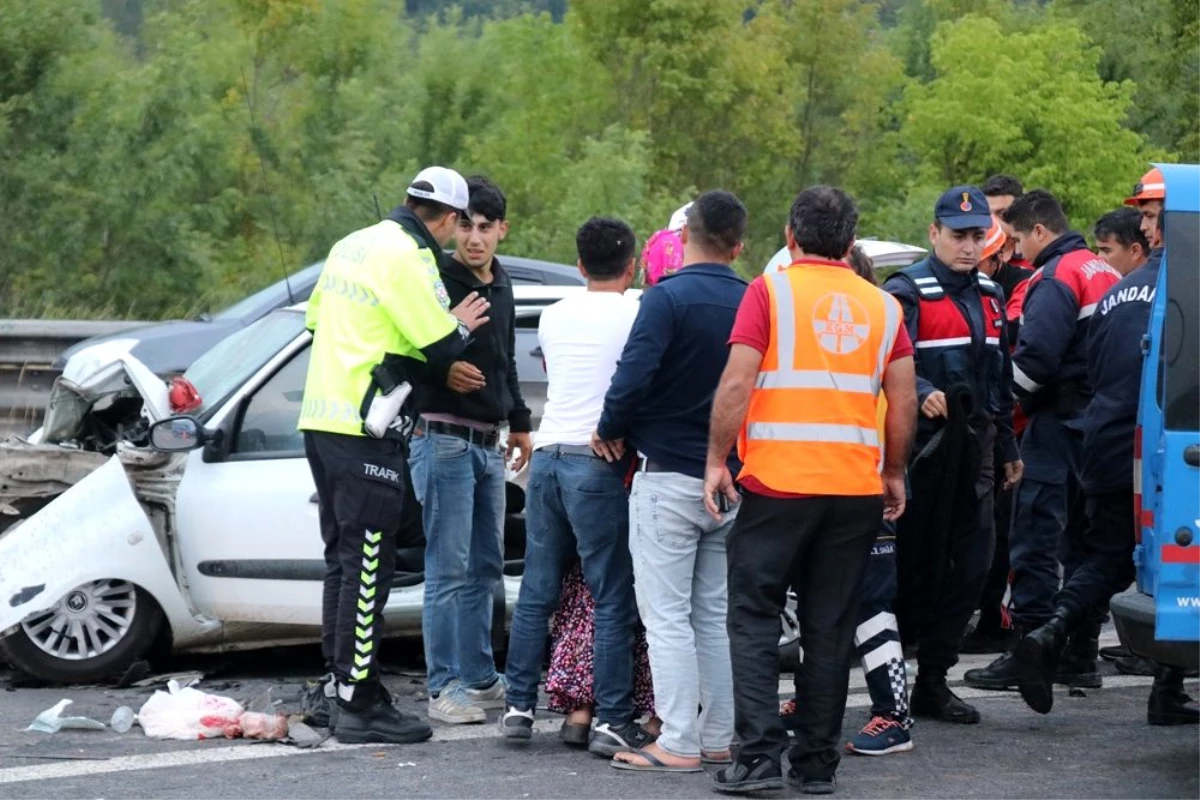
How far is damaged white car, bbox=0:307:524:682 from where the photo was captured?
23.3 ft

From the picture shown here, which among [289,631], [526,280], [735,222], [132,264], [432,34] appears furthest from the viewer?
[432,34]

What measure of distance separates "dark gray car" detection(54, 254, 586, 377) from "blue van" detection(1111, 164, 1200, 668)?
746 cm

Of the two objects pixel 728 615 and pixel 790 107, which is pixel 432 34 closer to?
pixel 790 107

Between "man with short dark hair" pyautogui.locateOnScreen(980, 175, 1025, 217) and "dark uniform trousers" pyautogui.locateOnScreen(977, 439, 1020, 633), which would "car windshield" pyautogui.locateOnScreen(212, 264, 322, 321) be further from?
"dark uniform trousers" pyautogui.locateOnScreen(977, 439, 1020, 633)

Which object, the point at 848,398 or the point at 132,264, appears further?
the point at 132,264

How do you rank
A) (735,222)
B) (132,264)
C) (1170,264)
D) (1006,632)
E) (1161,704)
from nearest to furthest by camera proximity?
1. (1170,264)
2. (735,222)
3. (1161,704)
4. (1006,632)
5. (132,264)

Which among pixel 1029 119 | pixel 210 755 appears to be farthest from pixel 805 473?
pixel 1029 119

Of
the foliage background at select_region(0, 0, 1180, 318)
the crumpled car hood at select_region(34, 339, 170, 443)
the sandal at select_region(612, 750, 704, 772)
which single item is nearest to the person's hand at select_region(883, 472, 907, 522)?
the sandal at select_region(612, 750, 704, 772)

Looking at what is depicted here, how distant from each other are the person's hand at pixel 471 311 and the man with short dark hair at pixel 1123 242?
302cm

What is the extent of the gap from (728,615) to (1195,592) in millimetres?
1462

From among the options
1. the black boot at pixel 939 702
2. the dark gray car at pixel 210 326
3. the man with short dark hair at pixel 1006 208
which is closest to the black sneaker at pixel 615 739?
the black boot at pixel 939 702

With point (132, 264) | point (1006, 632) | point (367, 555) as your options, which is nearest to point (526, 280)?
point (1006, 632)

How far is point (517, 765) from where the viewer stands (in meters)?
6.09

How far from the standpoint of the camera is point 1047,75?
139 feet
